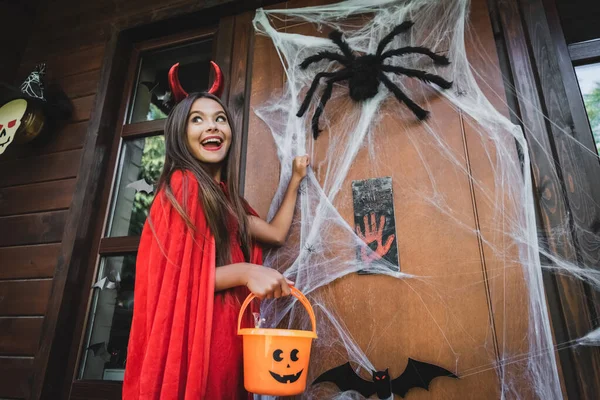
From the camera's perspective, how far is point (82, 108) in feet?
5.90

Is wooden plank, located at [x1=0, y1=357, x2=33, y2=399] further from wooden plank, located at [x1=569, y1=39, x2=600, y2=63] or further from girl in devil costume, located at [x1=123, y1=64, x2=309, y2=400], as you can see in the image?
wooden plank, located at [x1=569, y1=39, x2=600, y2=63]

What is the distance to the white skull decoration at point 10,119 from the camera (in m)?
1.67

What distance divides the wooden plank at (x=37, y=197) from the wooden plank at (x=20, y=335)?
0.48 metres

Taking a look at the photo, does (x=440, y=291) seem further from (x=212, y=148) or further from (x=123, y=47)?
(x=123, y=47)

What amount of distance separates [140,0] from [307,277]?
1679mm

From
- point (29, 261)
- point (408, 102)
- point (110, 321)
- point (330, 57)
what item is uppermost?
point (330, 57)

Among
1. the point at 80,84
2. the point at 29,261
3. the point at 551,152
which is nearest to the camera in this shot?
the point at 551,152

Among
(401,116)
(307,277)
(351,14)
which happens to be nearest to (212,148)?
(307,277)

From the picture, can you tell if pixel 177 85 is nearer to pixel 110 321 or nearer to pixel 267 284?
pixel 267 284

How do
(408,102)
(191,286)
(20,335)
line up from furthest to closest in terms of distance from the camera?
(20,335)
(408,102)
(191,286)

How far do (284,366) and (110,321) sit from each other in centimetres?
104

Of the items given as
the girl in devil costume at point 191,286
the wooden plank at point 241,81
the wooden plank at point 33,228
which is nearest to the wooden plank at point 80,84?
the wooden plank at point 33,228

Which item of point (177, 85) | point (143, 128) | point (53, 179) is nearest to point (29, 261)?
point (53, 179)

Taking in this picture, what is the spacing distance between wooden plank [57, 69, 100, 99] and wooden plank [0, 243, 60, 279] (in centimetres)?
77
